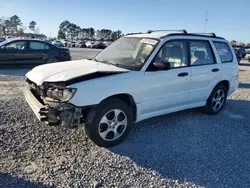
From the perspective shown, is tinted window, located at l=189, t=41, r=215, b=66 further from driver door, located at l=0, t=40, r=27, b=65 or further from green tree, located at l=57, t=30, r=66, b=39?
green tree, located at l=57, t=30, r=66, b=39

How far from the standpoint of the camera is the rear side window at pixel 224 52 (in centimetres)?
557

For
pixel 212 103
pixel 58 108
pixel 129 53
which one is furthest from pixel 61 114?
pixel 212 103

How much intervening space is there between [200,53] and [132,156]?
9.18ft

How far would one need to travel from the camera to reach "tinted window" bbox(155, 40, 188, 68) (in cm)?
442

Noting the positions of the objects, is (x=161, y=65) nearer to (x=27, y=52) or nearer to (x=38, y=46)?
(x=27, y=52)

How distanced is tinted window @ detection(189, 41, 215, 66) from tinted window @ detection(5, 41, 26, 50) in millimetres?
8736

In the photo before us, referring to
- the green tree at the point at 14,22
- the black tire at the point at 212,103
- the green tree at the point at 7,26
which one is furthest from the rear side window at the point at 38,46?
the green tree at the point at 14,22

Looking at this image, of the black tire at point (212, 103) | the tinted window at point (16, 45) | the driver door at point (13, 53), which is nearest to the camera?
the black tire at point (212, 103)

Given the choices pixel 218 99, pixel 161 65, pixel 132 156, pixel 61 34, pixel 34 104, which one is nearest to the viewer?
pixel 132 156

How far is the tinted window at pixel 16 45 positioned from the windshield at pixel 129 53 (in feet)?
24.9

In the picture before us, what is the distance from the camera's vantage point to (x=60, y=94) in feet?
11.0

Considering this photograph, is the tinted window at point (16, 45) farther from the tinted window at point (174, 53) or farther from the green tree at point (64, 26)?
the green tree at point (64, 26)

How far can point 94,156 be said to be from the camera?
3.46 m

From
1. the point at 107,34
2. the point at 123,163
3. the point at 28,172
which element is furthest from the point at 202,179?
the point at 107,34
